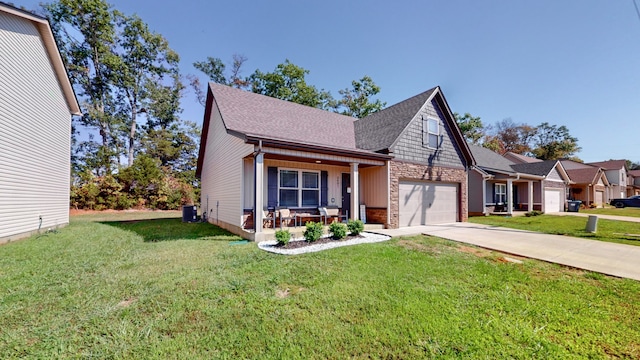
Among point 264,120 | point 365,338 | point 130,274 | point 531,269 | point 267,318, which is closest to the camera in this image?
point 365,338

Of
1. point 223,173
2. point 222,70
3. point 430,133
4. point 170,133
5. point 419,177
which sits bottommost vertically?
point 419,177

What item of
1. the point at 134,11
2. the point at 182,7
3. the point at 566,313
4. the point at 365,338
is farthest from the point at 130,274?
the point at 134,11

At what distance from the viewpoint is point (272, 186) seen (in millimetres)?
9344

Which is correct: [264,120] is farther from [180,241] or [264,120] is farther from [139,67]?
[139,67]

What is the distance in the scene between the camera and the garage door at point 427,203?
1100 cm

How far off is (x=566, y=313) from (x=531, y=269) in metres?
2.02

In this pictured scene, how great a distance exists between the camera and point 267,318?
3.14m

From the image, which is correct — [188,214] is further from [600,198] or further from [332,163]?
[600,198]

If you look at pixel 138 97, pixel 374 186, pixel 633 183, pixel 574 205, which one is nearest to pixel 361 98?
pixel 374 186

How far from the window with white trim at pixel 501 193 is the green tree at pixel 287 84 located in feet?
Result: 59.5

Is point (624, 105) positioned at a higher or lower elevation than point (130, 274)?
higher

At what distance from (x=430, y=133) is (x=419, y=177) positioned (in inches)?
94.2

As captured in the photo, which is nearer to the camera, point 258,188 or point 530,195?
point 258,188

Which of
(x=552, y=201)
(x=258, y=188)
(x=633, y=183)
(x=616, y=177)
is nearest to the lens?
(x=258, y=188)
